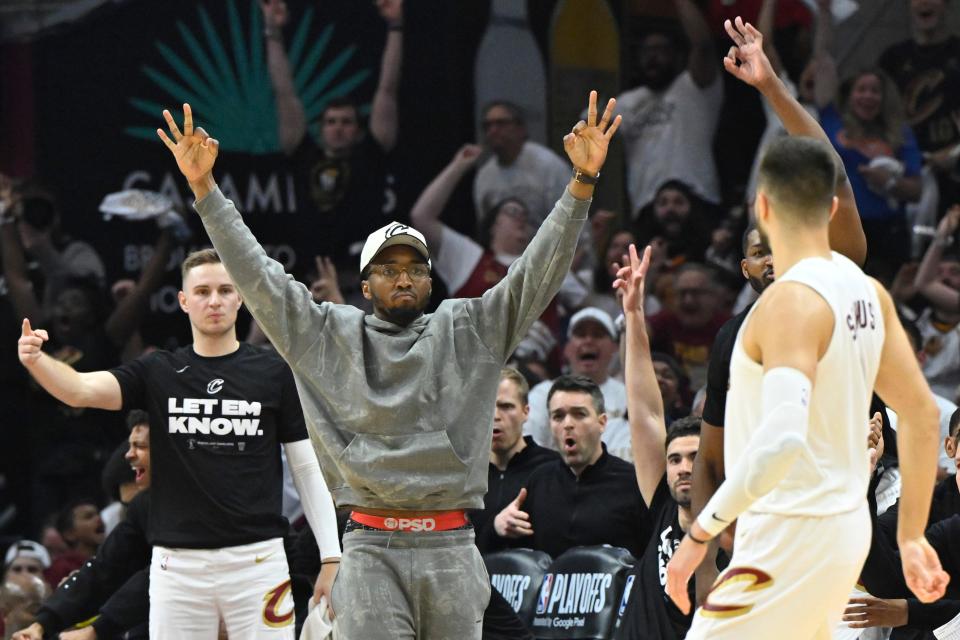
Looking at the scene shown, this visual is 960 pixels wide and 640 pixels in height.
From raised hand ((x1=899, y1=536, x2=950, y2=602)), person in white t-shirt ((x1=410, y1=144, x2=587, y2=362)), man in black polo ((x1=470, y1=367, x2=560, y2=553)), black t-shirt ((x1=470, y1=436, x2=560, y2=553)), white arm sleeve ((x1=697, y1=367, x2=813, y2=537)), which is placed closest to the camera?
white arm sleeve ((x1=697, y1=367, x2=813, y2=537))

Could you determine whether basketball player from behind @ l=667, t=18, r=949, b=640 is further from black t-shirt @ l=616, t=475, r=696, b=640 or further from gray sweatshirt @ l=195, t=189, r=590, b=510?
black t-shirt @ l=616, t=475, r=696, b=640

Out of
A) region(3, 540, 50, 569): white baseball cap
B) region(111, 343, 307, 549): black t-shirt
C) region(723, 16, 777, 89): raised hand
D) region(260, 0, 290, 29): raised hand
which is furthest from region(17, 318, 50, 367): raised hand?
region(260, 0, 290, 29): raised hand

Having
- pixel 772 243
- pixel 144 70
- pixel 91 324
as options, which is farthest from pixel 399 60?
pixel 772 243

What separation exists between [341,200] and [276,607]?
18.1 feet

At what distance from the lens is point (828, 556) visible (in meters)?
→ 3.80

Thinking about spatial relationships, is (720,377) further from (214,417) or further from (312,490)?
(214,417)

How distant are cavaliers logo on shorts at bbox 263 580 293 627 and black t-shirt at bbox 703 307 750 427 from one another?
6.61 feet

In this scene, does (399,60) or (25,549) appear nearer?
(25,549)

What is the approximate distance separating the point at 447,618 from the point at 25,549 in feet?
16.8

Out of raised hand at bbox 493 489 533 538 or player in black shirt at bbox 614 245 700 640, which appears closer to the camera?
player in black shirt at bbox 614 245 700 640

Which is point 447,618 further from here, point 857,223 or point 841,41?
point 841,41

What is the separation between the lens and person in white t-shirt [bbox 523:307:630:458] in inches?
349

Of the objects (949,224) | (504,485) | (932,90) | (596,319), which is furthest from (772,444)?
(932,90)

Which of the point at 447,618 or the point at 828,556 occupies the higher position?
the point at 828,556
